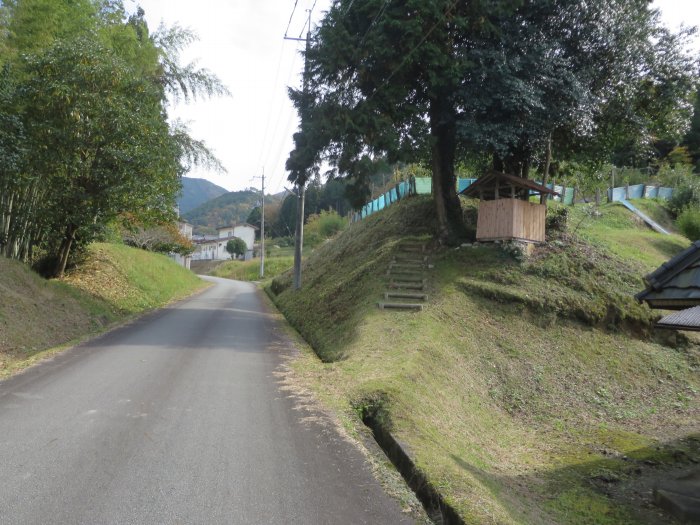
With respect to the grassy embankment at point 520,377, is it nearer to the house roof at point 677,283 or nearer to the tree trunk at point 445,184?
the tree trunk at point 445,184

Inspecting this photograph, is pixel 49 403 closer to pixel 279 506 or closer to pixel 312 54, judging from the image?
pixel 279 506

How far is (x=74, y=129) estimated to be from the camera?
1359 cm

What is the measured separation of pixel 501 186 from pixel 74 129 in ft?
39.1

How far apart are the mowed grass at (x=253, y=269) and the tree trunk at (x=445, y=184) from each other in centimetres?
3094

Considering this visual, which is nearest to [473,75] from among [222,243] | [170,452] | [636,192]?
[170,452]

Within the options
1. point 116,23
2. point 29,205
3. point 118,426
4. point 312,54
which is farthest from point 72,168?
point 118,426

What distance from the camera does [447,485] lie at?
187 inches

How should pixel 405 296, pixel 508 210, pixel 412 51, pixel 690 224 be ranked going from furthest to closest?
pixel 690 224 < pixel 508 210 < pixel 405 296 < pixel 412 51

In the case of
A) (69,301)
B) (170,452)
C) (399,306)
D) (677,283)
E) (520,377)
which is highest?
(677,283)

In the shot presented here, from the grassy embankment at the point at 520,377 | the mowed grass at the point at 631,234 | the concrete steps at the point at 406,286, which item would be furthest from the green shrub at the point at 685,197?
the concrete steps at the point at 406,286

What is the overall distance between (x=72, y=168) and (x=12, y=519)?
12.1 m

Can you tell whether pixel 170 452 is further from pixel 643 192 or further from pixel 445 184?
pixel 643 192

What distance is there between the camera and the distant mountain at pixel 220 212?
120 meters

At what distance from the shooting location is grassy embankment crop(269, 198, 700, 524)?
6152 mm
